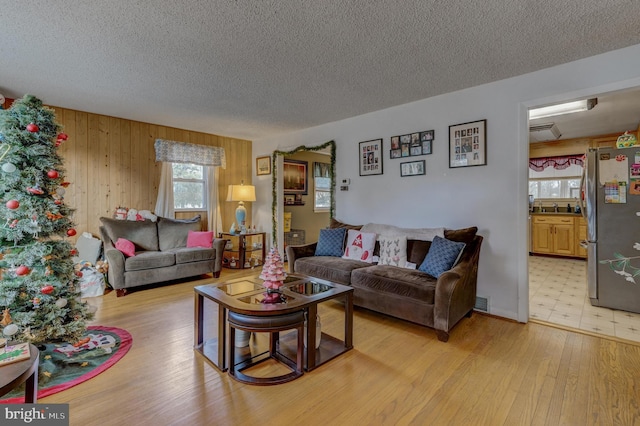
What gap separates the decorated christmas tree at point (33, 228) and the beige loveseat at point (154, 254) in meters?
1.47

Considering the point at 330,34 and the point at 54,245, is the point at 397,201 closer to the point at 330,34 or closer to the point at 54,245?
the point at 330,34

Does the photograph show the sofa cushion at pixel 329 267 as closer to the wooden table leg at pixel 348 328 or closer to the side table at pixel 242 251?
the wooden table leg at pixel 348 328

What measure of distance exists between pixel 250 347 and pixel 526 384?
195 centimetres

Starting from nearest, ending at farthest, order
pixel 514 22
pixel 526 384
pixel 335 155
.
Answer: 1. pixel 526 384
2. pixel 514 22
3. pixel 335 155

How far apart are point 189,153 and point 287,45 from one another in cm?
343

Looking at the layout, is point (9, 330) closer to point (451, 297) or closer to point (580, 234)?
point (451, 297)

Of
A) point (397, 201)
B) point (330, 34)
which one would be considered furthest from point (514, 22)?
point (397, 201)

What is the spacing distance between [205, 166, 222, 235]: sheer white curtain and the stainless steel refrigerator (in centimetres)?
527

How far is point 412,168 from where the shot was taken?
12.4ft

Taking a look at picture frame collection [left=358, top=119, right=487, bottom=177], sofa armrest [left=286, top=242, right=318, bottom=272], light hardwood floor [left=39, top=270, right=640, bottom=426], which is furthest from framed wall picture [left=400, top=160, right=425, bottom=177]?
light hardwood floor [left=39, top=270, right=640, bottom=426]

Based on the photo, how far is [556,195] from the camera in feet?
21.1

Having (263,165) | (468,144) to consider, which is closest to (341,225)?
(468,144)

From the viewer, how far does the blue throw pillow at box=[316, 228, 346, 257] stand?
3.96 meters

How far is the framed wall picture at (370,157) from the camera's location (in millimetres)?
4121
